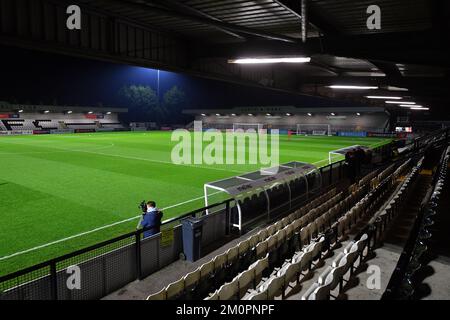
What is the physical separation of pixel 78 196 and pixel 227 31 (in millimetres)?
9479

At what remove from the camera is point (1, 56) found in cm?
5669

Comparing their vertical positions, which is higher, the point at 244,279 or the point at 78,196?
the point at 244,279

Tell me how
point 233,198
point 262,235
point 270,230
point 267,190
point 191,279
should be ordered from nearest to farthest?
1. point 191,279
2. point 262,235
3. point 270,230
4. point 233,198
5. point 267,190

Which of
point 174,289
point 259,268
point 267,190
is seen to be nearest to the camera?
point 174,289

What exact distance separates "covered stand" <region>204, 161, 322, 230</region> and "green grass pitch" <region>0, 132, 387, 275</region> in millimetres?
2642

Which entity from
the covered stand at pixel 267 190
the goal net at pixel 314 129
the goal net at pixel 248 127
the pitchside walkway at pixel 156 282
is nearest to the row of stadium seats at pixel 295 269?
the pitchside walkway at pixel 156 282

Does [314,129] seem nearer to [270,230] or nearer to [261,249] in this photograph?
[270,230]

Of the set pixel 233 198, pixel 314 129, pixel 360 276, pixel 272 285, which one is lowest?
pixel 360 276

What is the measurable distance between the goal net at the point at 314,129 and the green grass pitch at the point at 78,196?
35.6 meters

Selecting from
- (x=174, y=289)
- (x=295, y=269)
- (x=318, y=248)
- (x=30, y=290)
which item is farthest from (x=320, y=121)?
(x=30, y=290)

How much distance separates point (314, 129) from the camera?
62688 millimetres

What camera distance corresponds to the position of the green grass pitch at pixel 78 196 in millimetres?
9305

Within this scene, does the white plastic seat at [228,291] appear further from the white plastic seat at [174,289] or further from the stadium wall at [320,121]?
the stadium wall at [320,121]

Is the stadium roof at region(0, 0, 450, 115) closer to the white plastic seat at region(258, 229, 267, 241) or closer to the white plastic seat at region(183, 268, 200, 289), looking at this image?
the white plastic seat at region(258, 229, 267, 241)
